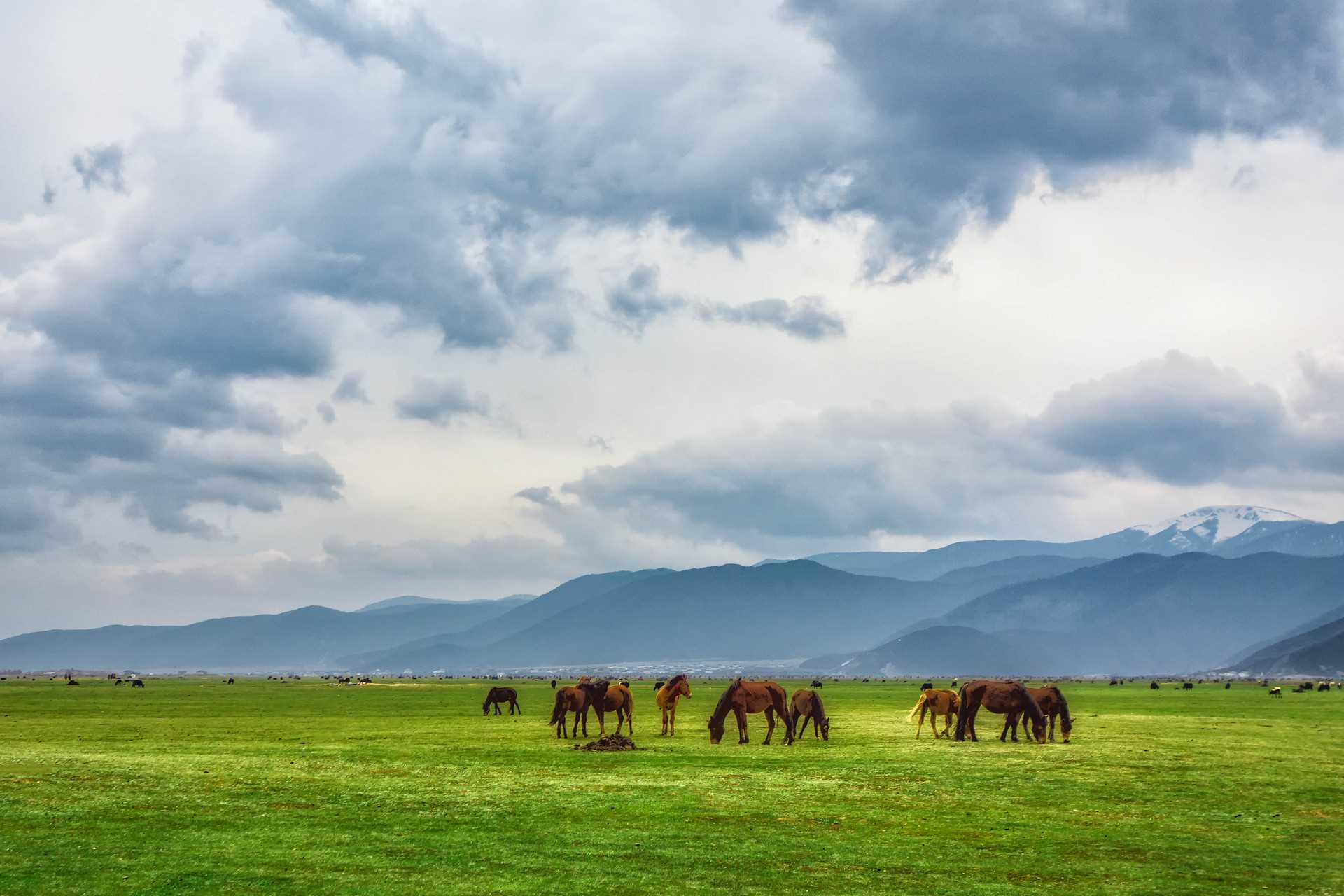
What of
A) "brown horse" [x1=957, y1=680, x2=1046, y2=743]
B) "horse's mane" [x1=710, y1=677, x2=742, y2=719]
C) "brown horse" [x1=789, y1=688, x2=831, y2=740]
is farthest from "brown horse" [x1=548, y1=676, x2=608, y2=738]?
"brown horse" [x1=957, y1=680, x2=1046, y2=743]

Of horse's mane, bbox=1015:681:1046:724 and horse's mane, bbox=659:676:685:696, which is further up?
horse's mane, bbox=659:676:685:696

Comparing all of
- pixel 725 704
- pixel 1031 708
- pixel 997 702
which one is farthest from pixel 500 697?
pixel 1031 708

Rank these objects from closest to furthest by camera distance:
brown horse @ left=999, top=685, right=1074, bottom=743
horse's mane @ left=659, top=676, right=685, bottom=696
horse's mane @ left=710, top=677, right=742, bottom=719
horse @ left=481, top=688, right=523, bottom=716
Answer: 1. horse's mane @ left=710, top=677, right=742, bottom=719
2. brown horse @ left=999, top=685, right=1074, bottom=743
3. horse's mane @ left=659, top=676, right=685, bottom=696
4. horse @ left=481, top=688, right=523, bottom=716

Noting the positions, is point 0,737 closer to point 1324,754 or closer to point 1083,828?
point 1083,828

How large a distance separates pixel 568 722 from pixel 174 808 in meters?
34.2

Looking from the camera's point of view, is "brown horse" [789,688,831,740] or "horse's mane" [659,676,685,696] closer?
"brown horse" [789,688,831,740]

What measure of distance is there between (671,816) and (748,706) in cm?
1841

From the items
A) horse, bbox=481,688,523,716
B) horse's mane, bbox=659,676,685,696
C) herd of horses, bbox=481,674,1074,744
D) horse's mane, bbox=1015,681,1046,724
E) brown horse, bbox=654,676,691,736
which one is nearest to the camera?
horse's mane, bbox=1015,681,1046,724

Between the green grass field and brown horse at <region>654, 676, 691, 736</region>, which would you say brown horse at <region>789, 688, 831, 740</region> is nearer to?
the green grass field

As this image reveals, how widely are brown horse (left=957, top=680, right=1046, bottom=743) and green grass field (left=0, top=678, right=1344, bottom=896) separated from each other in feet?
3.95

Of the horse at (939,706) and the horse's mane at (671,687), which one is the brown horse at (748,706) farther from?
the horse at (939,706)

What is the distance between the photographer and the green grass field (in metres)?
16.0

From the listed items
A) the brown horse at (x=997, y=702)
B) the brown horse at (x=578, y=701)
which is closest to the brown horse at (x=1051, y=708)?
the brown horse at (x=997, y=702)

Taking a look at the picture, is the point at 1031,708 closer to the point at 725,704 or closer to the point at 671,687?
the point at 725,704
